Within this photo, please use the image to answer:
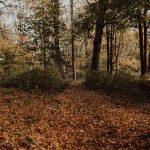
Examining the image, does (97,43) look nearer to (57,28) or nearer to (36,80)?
(57,28)

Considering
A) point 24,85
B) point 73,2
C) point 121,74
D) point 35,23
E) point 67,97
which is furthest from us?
point 73,2

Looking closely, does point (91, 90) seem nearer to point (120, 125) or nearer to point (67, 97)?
point (67, 97)

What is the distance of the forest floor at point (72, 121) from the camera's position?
998cm

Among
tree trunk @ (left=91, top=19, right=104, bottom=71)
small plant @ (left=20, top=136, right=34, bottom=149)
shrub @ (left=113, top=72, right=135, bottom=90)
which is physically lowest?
small plant @ (left=20, top=136, right=34, bottom=149)

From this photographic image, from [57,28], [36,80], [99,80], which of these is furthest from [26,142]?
[57,28]

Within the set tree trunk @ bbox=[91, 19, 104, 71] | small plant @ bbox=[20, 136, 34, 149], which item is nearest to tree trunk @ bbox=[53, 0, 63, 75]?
tree trunk @ bbox=[91, 19, 104, 71]

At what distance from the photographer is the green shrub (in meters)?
17.3

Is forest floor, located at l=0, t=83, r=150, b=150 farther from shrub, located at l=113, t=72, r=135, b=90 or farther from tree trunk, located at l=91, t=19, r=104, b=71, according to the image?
tree trunk, located at l=91, t=19, r=104, b=71

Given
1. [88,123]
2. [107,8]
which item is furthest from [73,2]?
[88,123]

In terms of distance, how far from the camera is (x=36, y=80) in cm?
1745

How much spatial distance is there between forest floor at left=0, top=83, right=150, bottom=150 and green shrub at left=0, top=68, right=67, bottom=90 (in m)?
0.93

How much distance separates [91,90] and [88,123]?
234 inches

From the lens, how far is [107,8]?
18.2 meters

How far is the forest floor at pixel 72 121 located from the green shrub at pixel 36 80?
93 centimetres
